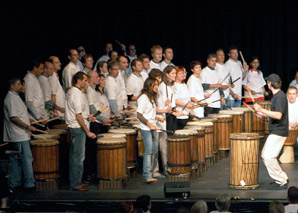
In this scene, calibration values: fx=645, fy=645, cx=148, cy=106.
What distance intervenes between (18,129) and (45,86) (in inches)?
48.9

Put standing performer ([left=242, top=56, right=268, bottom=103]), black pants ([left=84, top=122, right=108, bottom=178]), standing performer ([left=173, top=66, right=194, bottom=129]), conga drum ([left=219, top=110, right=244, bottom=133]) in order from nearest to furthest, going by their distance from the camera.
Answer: black pants ([left=84, top=122, right=108, bottom=178]) < standing performer ([left=173, top=66, right=194, bottom=129]) < conga drum ([left=219, top=110, right=244, bottom=133]) < standing performer ([left=242, top=56, right=268, bottom=103])

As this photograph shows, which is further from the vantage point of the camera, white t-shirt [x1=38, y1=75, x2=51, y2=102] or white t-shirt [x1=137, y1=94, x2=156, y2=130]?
white t-shirt [x1=38, y1=75, x2=51, y2=102]

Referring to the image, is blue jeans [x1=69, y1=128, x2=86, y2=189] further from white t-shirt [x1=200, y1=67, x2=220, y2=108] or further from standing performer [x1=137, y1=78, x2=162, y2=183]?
white t-shirt [x1=200, y1=67, x2=220, y2=108]

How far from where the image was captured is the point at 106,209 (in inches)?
293

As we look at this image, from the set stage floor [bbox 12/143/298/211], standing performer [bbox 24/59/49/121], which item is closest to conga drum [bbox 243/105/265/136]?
stage floor [bbox 12/143/298/211]

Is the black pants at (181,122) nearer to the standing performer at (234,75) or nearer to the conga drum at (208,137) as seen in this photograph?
the conga drum at (208,137)

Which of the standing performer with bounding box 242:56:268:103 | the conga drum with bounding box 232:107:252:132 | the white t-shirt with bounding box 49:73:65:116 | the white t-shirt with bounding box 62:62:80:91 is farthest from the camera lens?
the standing performer with bounding box 242:56:268:103

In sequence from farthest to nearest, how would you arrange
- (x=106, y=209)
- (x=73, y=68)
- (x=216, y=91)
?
→ 1. (x=216, y=91)
2. (x=73, y=68)
3. (x=106, y=209)

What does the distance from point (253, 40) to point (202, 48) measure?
1012 mm

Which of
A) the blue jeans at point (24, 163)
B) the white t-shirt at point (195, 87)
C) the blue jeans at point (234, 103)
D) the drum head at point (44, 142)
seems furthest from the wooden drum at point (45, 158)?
the blue jeans at point (234, 103)

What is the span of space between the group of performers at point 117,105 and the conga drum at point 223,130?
1.06 ft

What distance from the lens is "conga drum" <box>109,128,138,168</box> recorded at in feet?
28.4

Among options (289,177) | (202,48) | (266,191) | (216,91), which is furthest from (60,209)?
(202,48)

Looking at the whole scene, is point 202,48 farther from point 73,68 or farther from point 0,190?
point 0,190
